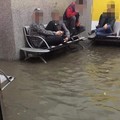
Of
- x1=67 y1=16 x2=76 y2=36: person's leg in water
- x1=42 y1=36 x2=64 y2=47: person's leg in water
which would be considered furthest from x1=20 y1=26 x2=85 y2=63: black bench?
x1=67 y1=16 x2=76 y2=36: person's leg in water

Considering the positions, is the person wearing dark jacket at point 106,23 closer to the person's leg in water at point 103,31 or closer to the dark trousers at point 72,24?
the person's leg in water at point 103,31

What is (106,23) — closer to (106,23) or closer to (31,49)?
(106,23)

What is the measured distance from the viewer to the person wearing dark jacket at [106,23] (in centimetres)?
1051

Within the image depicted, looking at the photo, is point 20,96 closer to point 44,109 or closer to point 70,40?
point 44,109

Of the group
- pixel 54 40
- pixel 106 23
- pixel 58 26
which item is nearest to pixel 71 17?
pixel 58 26

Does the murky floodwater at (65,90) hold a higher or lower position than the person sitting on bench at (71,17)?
lower

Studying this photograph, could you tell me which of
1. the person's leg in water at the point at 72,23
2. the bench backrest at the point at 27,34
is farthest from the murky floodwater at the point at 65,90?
the person's leg in water at the point at 72,23

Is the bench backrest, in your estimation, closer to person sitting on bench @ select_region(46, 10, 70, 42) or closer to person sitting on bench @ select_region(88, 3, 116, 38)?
person sitting on bench @ select_region(46, 10, 70, 42)

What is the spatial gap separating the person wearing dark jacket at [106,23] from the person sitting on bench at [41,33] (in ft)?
7.54

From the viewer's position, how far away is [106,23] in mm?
10758

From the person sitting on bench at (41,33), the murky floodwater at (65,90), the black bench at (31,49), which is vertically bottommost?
the murky floodwater at (65,90)

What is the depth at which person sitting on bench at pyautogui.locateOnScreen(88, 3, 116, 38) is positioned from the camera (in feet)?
34.5

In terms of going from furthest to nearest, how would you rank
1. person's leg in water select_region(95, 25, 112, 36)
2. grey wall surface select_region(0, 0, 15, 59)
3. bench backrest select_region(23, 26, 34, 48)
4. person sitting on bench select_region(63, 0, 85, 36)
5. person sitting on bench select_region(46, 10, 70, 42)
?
person's leg in water select_region(95, 25, 112, 36) → person sitting on bench select_region(63, 0, 85, 36) → person sitting on bench select_region(46, 10, 70, 42) → bench backrest select_region(23, 26, 34, 48) → grey wall surface select_region(0, 0, 15, 59)

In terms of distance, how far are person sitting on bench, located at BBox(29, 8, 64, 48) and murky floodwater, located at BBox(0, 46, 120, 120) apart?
49 cm
